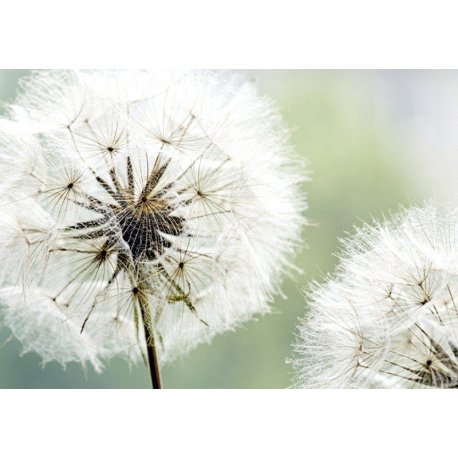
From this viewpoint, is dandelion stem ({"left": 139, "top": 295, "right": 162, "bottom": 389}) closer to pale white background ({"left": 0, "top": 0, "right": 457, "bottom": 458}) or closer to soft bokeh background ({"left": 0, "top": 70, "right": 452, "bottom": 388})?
pale white background ({"left": 0, "top": 0, "right": 457, "bottom": 458})

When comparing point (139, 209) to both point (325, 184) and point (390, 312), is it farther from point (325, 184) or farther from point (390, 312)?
point (325, 184)

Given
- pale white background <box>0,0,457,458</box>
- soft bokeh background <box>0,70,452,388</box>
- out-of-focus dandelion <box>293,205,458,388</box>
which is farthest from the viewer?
soft bokeh background <box>0,70,452,388</box>

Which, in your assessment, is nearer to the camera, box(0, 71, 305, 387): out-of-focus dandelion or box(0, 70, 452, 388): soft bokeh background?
box(0, 71, 305, 387): out-of-focus dandelion

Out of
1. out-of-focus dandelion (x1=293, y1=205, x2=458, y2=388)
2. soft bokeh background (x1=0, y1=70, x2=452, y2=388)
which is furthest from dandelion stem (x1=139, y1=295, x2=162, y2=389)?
out-of-focus dandelion (x1=293, y1=205, x2=458, y2=388)
